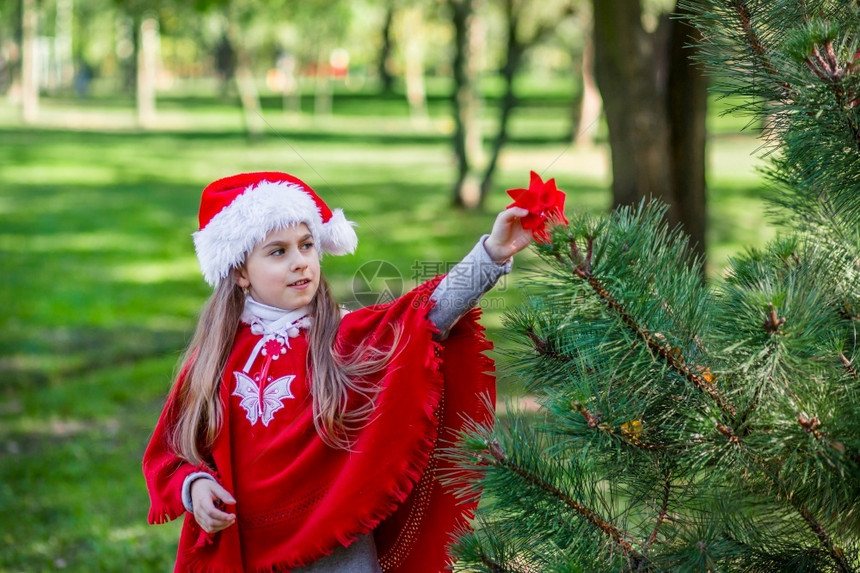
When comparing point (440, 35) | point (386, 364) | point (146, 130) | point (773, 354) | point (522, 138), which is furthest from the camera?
point (440, 35)

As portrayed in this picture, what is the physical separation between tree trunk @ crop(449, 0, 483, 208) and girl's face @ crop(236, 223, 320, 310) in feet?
39.6

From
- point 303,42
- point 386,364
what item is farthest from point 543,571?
point 303,42

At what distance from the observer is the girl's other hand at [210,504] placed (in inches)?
85.5

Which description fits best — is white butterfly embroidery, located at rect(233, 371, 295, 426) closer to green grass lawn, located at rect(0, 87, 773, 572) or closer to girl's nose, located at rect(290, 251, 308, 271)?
girl's nose, located at rect(290, 251, 308, 271)

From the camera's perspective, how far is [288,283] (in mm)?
2340

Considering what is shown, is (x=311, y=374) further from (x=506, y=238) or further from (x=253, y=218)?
(x=506, y=238)

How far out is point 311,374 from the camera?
90.8 inches

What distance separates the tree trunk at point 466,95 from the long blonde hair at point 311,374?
12024 millimetres

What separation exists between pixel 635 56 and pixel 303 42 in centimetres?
3398

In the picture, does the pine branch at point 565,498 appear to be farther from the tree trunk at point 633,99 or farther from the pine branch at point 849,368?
the tree trunk at point 633,99

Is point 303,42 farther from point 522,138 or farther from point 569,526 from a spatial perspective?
point 569,526

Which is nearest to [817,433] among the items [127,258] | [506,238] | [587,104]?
[506,238]

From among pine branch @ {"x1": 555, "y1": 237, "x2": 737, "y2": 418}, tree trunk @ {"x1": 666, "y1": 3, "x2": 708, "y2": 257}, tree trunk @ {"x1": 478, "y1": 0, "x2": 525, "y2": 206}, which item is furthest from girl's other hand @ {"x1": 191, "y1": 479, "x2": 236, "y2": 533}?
tree trunk @ {"x1": 478, "y1": 0, "x2": 525, "y2": 206}

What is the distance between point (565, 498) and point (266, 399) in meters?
0.99
